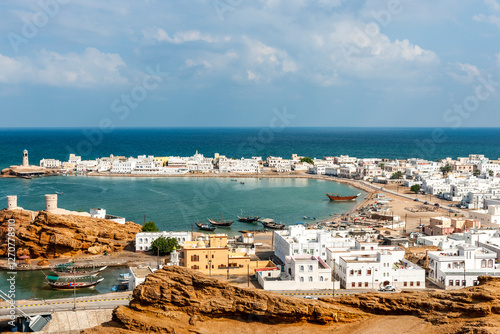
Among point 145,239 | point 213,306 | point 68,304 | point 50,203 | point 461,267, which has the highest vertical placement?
point 213,306

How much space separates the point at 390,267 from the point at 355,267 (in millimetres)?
1414

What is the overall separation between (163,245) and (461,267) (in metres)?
14.4

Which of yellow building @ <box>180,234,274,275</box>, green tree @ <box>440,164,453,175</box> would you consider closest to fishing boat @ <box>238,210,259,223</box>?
yellow building @ <box>180,234,274,275</box>

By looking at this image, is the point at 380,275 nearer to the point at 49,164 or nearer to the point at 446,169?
the point at 446,169

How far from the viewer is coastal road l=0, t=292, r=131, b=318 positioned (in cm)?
1619

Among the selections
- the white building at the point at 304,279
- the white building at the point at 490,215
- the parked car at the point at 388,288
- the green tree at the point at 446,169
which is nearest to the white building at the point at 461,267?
the parked car at the point at 388,288

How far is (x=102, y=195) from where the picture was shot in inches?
1857

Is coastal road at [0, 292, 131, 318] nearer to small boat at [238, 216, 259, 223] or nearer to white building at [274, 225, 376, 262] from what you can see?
white building at [274, 225, 376, 262]

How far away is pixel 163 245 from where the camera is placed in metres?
26.3

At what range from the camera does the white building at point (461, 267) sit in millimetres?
19453

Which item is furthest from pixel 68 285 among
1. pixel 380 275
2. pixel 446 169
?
pixel 446 169

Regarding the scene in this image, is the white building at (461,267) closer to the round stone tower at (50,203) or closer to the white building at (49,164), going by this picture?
the round stone tower at (50,203)

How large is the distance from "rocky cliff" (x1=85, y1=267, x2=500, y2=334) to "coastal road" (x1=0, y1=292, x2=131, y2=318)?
7209 millimetres

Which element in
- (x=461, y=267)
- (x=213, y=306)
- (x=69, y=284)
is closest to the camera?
(x=213, y=306)
